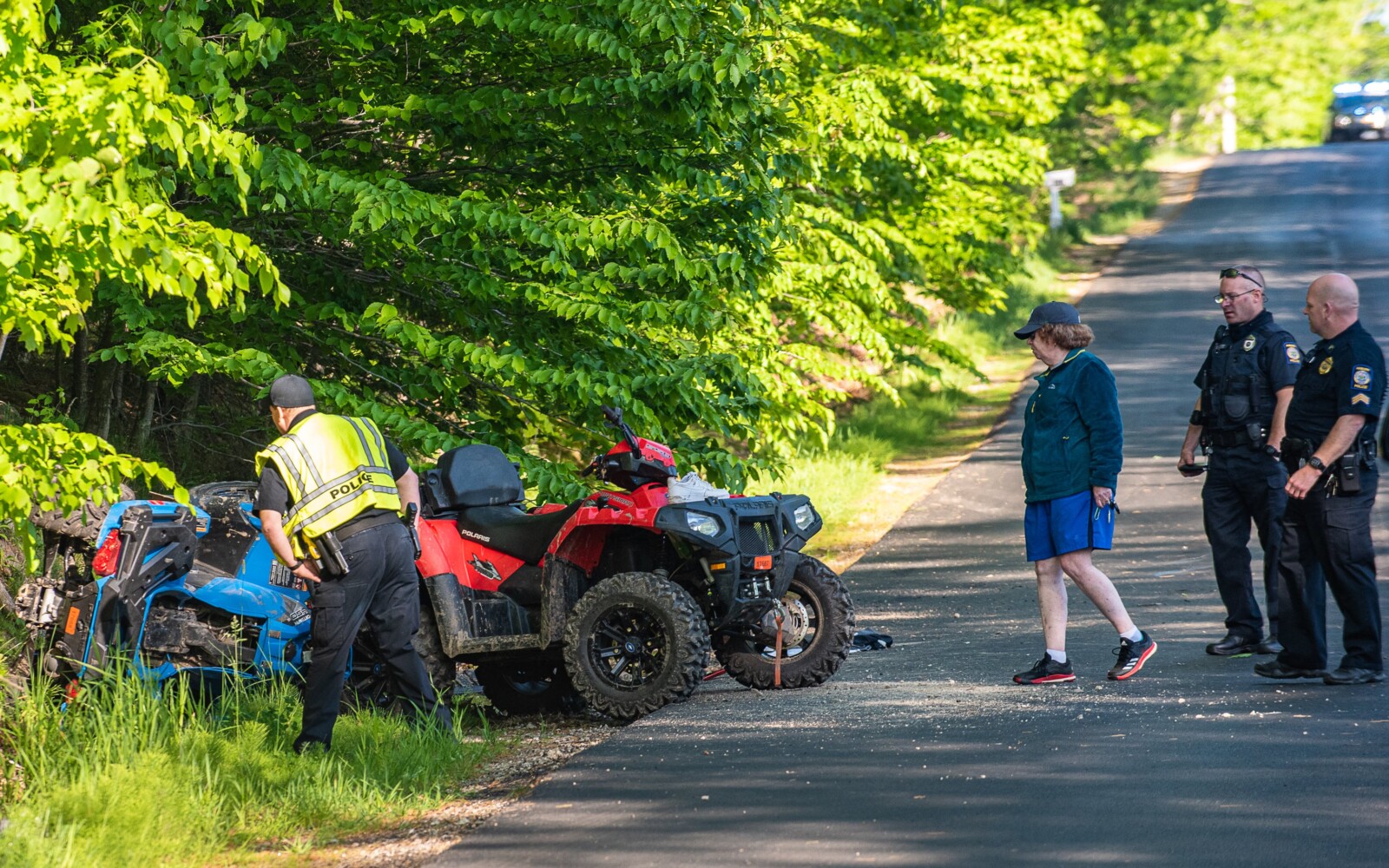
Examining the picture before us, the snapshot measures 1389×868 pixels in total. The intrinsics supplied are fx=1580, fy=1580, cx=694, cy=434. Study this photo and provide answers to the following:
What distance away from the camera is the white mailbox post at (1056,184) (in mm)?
28745

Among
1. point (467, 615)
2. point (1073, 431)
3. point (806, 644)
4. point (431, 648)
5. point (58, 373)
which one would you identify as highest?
point (58, 373)

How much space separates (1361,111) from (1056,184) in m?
33.0

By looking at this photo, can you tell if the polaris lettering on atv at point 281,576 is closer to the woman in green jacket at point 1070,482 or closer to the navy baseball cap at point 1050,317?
the woman in green jacket at point 1070,482

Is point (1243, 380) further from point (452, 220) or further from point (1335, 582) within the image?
point (452, 220)

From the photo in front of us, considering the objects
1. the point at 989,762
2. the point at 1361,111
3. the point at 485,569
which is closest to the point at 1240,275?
the point at 989,762

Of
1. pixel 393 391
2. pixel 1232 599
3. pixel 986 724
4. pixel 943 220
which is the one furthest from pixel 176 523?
pixel 943 220

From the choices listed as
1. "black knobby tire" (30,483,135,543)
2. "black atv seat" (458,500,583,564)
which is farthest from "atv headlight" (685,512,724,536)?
"black knobby tire" (30,483,135,543)

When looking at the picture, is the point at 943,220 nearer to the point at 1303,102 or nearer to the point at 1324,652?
the point at 1324,652

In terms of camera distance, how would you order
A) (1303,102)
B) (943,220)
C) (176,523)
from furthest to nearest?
1. (1303,102)
2. (943,220)
3. (176,523)

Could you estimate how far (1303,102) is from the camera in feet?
256

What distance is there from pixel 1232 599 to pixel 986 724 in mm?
2377

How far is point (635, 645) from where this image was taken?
737 cm

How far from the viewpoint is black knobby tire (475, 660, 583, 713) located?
820cm

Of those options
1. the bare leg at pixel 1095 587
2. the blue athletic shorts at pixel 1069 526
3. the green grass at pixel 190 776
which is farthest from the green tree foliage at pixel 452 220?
the bare leg at pixel 1095 587
